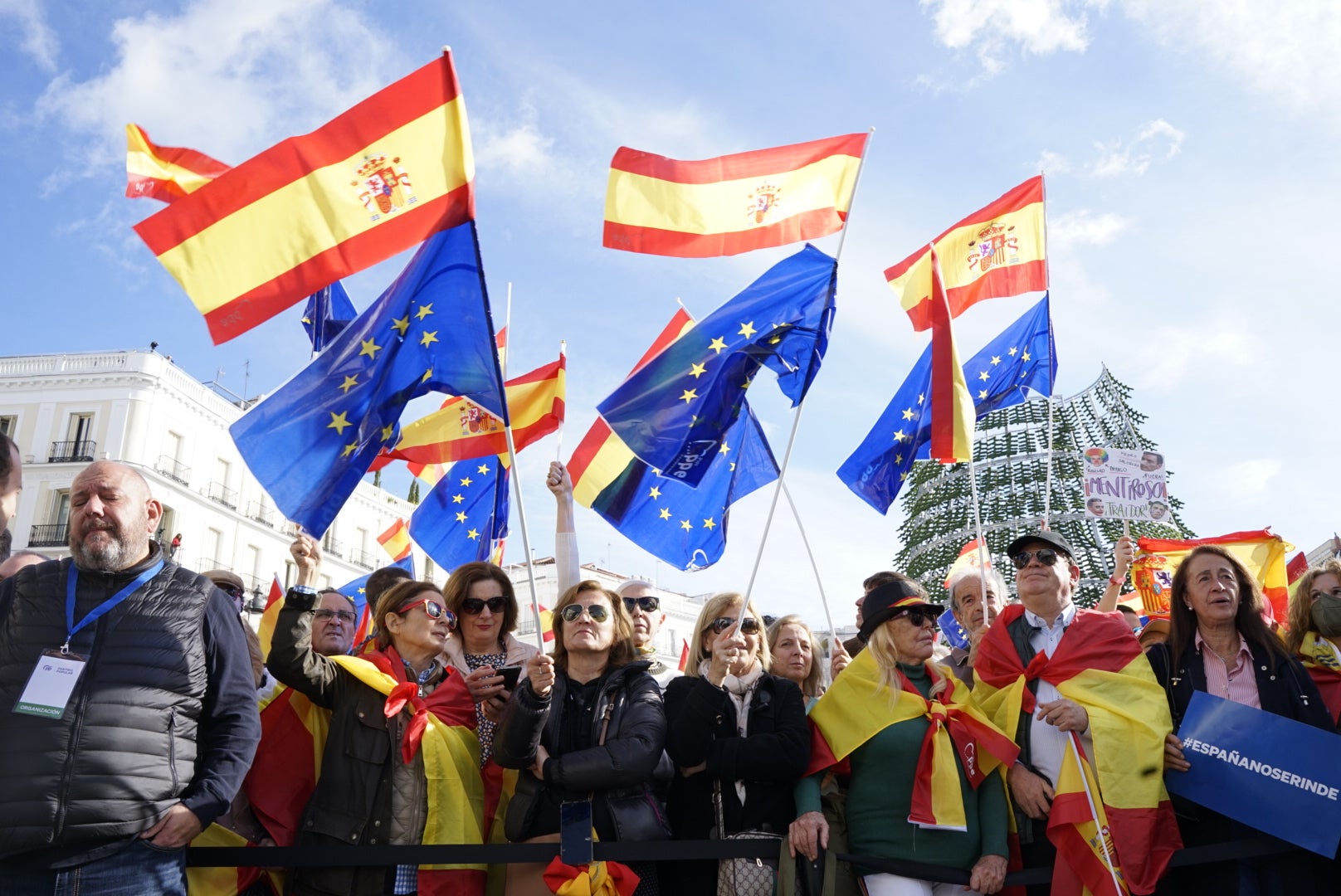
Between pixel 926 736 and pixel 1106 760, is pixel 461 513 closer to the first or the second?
pixel 926 736

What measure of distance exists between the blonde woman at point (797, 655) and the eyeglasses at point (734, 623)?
18cm

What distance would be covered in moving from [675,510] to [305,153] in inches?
153

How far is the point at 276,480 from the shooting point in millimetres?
5715

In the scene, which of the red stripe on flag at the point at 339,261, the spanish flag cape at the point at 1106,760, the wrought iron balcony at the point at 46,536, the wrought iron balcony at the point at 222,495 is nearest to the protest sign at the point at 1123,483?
the spanish flag cape at the point at 1106,760

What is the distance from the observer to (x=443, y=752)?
482 cm

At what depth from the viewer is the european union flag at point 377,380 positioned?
19.0 ft

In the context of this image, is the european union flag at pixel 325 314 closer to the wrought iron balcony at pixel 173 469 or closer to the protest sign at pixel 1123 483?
the protest sign at pixel 1123 483

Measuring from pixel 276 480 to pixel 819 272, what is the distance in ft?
12.6

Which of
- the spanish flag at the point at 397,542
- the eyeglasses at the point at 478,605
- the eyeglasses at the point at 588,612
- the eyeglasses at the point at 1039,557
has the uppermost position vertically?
the spanish flag at the point at 397,542

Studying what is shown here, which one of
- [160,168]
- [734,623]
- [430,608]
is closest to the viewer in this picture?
[430,608]

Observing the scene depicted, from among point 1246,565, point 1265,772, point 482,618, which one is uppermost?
point 1246,565

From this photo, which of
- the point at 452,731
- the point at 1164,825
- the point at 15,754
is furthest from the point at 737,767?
the point at 15,754

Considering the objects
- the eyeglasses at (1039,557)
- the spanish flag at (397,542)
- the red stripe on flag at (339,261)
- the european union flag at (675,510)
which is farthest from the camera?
the spanish flag at (397,542)

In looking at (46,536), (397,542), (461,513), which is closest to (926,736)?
(461,513)
